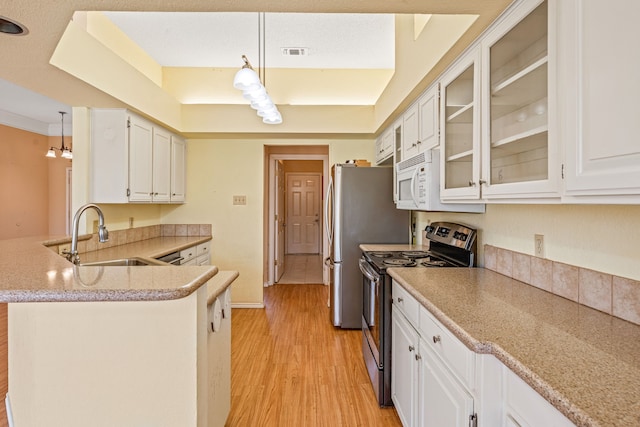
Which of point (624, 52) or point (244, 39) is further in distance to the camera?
point (244, 39)

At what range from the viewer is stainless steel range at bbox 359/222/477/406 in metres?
2.11

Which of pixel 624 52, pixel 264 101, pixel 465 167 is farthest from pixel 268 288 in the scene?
pixel 624 52

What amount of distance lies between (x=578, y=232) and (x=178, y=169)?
3.81 meters

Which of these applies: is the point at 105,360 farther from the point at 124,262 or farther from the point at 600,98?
the point at 600,98

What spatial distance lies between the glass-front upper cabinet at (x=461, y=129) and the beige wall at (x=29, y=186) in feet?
20.3

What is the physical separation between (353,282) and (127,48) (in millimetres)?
3280

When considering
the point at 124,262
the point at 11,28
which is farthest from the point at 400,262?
the point at 11,28

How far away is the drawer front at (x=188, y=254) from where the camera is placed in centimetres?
336

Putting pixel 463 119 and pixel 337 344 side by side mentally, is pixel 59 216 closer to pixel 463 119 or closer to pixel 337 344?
pixel 337 344

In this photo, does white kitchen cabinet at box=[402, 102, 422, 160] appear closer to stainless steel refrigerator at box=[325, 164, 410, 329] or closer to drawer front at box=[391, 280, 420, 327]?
stainless steel refrigerator at box=[325, 164, 410, 329]

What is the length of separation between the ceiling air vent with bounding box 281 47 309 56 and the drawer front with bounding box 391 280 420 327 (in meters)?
2.76

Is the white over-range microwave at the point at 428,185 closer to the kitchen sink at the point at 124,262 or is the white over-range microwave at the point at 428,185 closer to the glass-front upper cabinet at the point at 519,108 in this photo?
the glass-front upper cabinet at the point at 519,108

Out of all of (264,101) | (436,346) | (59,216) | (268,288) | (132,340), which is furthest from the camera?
(59,216)

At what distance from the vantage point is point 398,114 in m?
3.07
